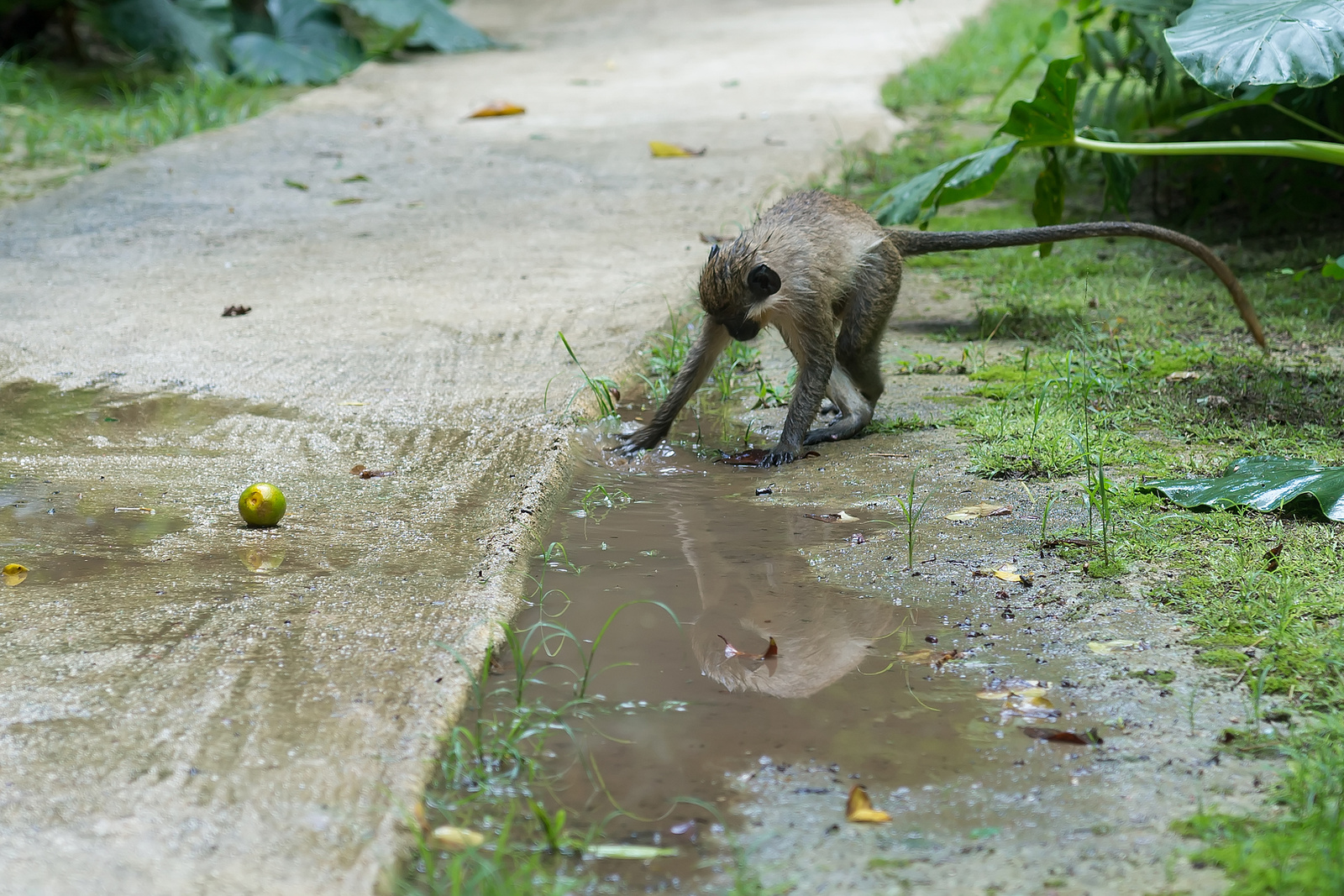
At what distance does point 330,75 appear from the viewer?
11.5 m

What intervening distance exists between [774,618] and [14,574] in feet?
6.91

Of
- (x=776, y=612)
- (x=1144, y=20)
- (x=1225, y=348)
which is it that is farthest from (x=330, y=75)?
(x=776, y=612)

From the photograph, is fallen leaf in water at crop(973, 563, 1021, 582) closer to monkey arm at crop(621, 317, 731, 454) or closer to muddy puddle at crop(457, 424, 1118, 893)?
muddy puddle at crop(457, 424, 1118, 893)

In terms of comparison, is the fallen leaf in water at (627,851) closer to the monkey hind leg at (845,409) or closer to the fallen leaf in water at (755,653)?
the fallen leaf in water at (755,653)

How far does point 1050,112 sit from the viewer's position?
524 centimetres

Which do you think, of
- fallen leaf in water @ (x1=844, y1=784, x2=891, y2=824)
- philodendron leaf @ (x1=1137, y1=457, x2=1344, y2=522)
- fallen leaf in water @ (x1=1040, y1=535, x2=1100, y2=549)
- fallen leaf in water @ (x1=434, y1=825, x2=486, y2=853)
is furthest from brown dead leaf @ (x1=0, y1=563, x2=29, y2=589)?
philodendron leaf @ (x1=1137, y1=457, x2=1344, y2=522)

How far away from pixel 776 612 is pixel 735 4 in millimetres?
14706

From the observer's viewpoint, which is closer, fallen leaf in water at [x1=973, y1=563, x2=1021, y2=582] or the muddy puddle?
the muddy puddle

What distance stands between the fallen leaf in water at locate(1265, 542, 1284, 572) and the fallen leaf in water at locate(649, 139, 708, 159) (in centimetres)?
580

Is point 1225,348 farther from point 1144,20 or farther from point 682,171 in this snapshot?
point 682,171

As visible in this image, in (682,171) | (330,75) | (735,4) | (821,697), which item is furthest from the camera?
(735,4)

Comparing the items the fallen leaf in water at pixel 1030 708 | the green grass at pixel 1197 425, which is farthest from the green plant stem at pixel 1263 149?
the fallen leaf in water at pixel 1030 708

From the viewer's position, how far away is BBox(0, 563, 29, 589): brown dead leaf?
3166mm

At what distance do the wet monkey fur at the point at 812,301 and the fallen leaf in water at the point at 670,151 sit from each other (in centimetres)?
339
